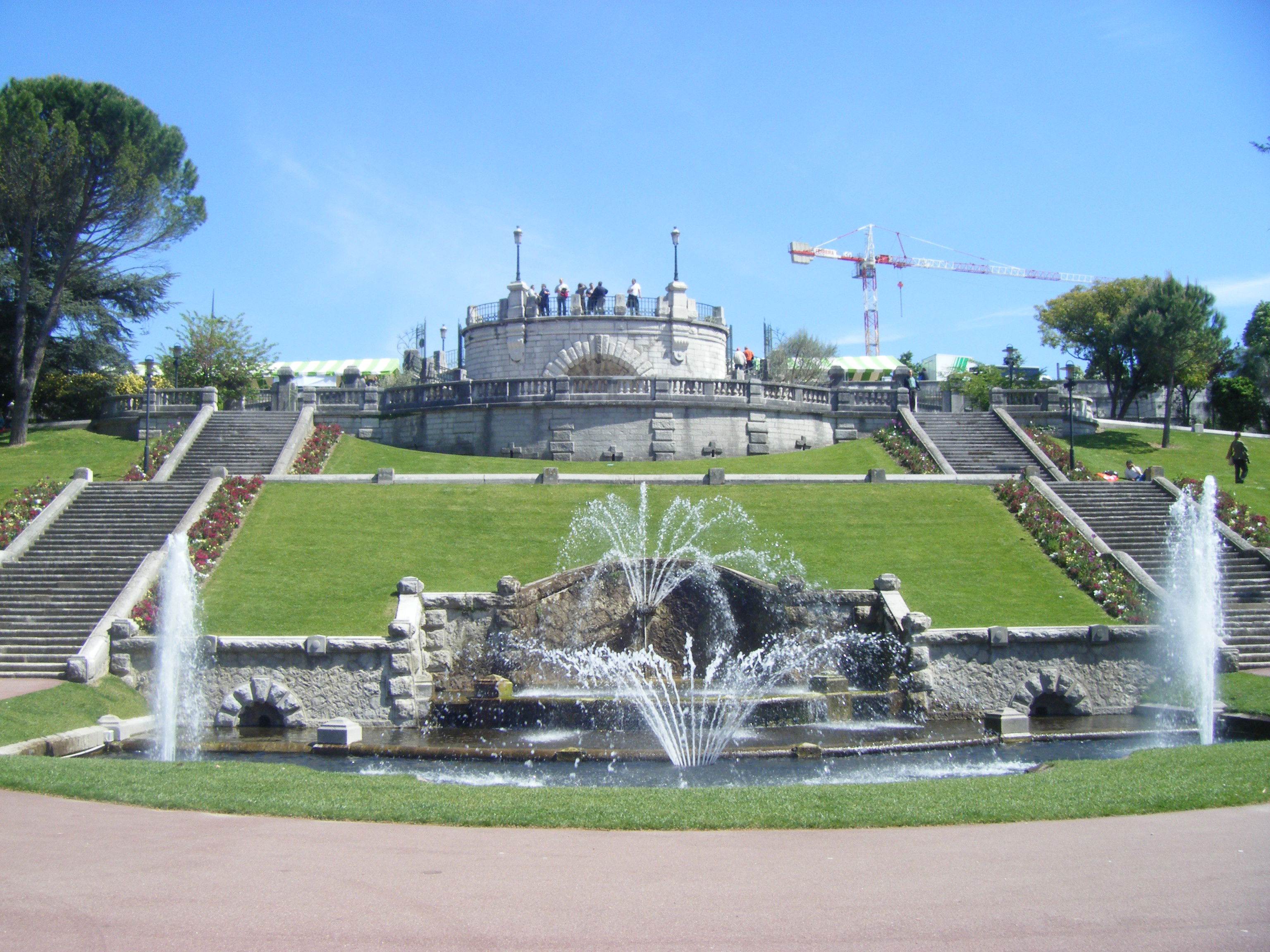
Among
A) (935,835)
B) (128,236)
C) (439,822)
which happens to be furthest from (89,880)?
(128,236)

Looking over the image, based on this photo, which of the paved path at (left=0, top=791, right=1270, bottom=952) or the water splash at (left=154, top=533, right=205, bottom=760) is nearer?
the paved path at (left=0, top=791, right=1270, bottom=952)

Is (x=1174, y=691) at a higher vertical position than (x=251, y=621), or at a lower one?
lower

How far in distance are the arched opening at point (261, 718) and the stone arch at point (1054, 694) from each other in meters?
13.9

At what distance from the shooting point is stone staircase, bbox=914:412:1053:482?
32719 mm

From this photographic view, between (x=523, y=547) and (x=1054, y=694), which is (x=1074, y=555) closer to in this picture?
(x=1054, y=694)

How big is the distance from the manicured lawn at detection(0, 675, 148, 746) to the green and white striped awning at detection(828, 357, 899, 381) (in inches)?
2309

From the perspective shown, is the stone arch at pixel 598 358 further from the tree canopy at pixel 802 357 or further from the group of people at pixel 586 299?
the tree canopy at pixel 802 357

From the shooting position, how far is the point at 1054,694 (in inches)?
771

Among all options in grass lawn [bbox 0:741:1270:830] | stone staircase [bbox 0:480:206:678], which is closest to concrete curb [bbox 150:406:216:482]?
stone staircase [bbox 0:480:206:678]

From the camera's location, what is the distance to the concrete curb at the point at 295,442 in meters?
31.2

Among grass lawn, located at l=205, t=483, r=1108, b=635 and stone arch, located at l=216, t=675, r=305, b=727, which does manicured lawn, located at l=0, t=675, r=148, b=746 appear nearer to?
stone arch, located at l=216, t=675, r=305, b=727

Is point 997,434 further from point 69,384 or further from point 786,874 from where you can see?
point 69,384

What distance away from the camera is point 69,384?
45.9 metres

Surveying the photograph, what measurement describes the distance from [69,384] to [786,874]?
154 feet
